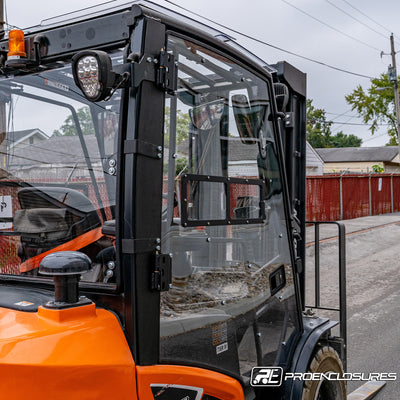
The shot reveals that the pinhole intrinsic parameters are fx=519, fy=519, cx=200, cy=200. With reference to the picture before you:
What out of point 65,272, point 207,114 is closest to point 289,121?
point 207,114

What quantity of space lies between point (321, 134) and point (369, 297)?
7696 centimetres

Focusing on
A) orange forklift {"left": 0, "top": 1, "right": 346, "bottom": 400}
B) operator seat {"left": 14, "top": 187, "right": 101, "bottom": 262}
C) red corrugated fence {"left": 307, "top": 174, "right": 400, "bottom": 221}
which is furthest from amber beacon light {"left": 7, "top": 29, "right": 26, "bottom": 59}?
red corrugated fence {"left": 307, "top": 174, "right": 400, "bottom": 221}

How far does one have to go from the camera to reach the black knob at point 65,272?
5.69ft

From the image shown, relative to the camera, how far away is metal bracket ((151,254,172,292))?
1.90 meters

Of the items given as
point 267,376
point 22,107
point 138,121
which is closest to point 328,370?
point 267,376

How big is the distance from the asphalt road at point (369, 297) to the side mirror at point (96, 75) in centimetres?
377

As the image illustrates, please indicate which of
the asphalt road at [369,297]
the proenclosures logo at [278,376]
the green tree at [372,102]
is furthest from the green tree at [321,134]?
the proenclosures logo at [278,376]

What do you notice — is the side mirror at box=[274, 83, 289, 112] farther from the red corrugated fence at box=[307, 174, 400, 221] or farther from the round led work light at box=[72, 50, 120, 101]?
the red corrugated fence at box=[307, 174, 400, 221]

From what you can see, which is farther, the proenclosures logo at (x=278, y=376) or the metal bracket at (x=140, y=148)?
the proenclosures logo at (x=278, y=376)

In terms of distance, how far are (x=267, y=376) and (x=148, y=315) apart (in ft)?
3.50

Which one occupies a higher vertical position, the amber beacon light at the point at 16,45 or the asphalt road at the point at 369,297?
the amber beacon light at the point at 16,45

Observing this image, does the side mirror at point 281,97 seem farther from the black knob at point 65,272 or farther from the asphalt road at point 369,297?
the asphalt road at point 369,297

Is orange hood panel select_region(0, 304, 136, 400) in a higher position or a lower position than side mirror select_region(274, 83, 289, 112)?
lower

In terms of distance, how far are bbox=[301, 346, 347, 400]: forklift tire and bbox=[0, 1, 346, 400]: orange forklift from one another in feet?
0.04
